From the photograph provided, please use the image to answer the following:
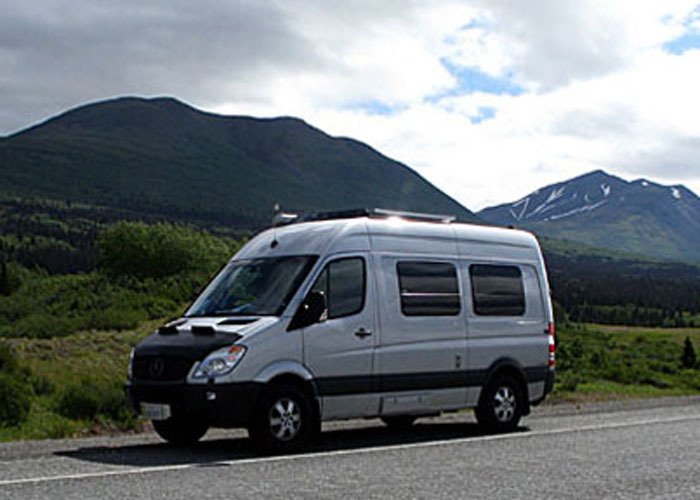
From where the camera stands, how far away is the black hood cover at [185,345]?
10999mm

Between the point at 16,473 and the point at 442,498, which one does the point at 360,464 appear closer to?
the point at 442,498

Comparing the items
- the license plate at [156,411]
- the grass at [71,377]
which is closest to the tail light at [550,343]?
the grass at [71,377]

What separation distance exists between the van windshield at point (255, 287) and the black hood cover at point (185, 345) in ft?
2.15

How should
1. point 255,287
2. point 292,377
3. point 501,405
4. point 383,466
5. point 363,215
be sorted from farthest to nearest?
point 501,405 < point 363,215 < point 255,287 < point 292,377 < point 383,466

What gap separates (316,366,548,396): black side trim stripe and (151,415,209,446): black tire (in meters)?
1.50

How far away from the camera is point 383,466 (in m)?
10.0

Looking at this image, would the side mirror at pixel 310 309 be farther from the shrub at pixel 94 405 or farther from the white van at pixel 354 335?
the shrub at pixel 94 405

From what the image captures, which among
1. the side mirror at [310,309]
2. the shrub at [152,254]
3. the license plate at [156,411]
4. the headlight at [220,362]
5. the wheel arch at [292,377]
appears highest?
the shrub at [152,254]

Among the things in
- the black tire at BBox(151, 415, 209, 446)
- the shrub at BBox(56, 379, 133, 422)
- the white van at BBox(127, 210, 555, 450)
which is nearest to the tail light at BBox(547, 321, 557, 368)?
the white van at BBox(127, 210, 555, 450)

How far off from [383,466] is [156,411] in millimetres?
2694

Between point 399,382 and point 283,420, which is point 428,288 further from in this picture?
point 283,420

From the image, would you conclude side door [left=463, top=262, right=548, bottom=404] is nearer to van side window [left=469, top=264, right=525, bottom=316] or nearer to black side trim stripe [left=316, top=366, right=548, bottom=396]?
van side window [left=469, top=264, right=525, bottom=316]

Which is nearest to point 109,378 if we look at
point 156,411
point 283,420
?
point 156,411

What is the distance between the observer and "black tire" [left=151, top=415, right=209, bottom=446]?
39.0 feet
